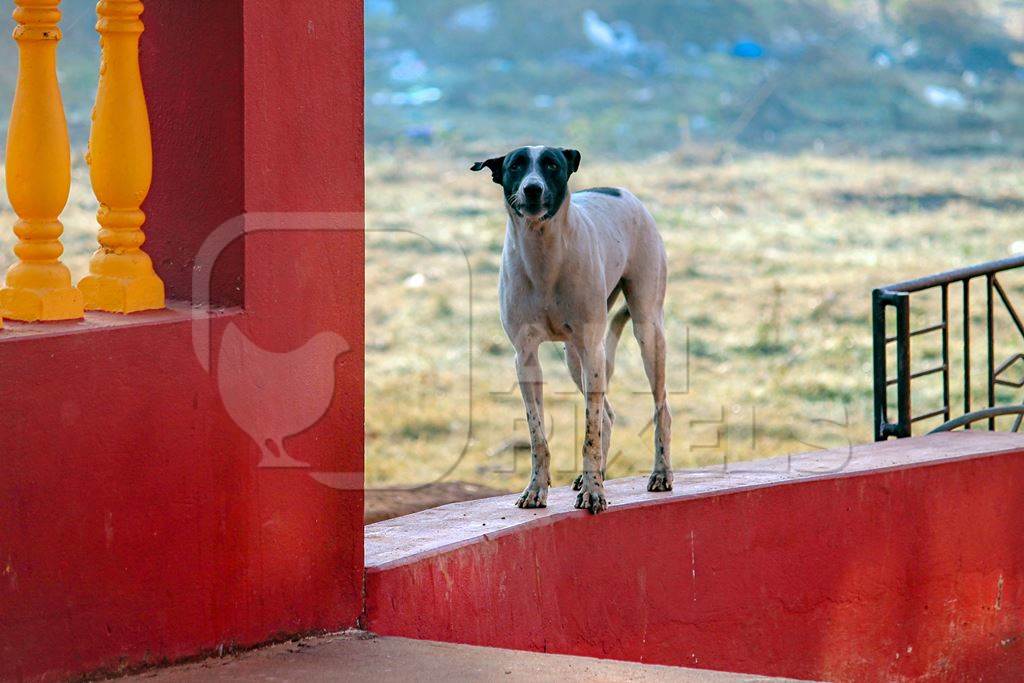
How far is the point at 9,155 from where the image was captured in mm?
3451

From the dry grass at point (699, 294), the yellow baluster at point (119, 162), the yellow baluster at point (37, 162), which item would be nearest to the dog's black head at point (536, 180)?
the yellow baluster at point (119, 162)

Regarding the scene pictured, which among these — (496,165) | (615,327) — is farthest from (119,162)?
(615,327)

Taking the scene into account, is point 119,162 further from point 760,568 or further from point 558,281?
point 760,568

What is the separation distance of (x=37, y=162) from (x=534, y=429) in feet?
8.74

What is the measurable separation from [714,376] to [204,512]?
1160cm

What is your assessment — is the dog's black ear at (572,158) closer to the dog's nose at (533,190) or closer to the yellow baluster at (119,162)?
the dog's nose at (533,190)

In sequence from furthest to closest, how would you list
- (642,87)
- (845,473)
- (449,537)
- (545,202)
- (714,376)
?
1. (642,87)
2. (714,376)
3. (845,473)
4. (545,202)
5. (449,537)

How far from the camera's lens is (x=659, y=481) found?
5.75 metres

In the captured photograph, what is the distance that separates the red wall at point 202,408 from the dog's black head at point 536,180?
50.4 inches

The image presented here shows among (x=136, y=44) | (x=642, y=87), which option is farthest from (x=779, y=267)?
(x=136, y=44)

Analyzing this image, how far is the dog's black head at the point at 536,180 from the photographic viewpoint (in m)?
5.28

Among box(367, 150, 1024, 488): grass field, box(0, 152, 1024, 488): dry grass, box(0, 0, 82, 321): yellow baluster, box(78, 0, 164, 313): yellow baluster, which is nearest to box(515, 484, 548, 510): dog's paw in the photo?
box(78, 0, 164, 313): yellow baluster

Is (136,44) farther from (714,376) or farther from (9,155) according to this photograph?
(714,376)

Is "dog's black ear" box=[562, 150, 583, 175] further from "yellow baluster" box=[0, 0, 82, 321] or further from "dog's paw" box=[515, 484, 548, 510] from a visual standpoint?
"yellow baluster" box=[0, 0, 82, 321]
